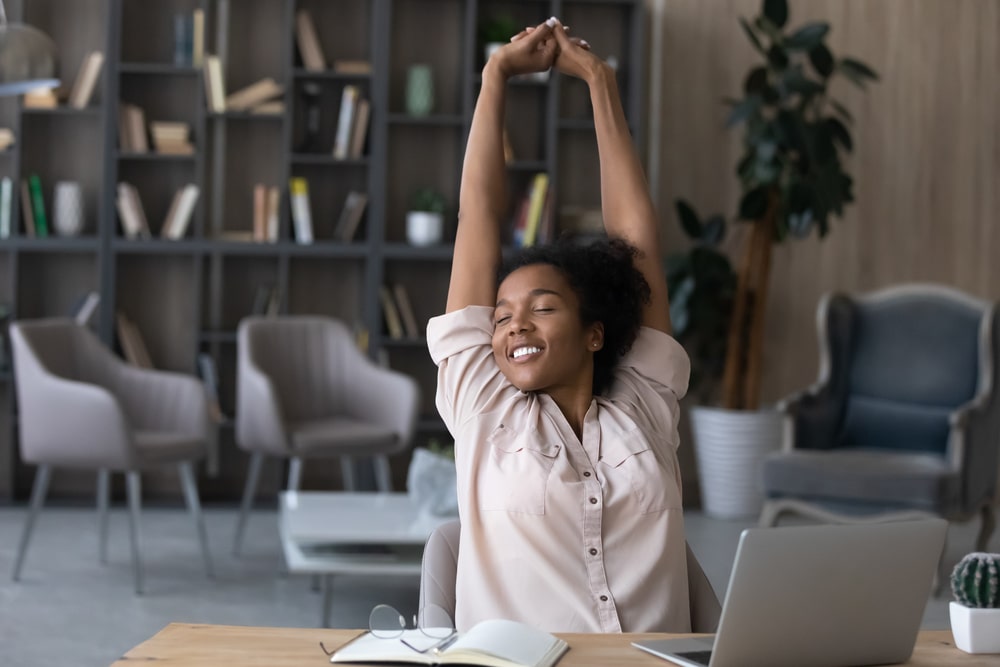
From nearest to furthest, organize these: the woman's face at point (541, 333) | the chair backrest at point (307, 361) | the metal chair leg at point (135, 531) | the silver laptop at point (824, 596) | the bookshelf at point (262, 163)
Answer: the silver laptop at point (824, 596) → the woman's face at point (541, 333) → the metal chair leg at point (135, 531) → the chair backrest at point (307, 361) → the bookshelf at point (262, 163)

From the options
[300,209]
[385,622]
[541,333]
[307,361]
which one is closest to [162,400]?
[307,361]

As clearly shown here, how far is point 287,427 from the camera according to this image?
493 centimetres

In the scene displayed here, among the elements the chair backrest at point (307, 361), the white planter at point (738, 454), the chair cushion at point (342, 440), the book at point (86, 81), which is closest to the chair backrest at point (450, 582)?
the chair cushion at point (342, 440)

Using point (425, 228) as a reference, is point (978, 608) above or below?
below

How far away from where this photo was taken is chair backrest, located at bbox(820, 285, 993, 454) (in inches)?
192

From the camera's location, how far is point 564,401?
1.87m

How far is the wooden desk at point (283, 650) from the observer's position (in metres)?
1.37

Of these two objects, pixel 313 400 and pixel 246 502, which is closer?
pixel 246 502

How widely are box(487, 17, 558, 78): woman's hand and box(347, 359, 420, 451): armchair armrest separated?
3036 millimetres

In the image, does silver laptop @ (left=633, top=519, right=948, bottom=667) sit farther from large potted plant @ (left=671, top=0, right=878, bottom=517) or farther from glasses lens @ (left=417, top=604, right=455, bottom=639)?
large potted plant @ (left=671, top=0, right=878, bottom=517)

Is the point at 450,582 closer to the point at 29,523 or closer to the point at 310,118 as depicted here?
the point at 29,523

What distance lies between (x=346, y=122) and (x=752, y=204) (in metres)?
1.93

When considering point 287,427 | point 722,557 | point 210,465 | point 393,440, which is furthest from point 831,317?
point 210,465

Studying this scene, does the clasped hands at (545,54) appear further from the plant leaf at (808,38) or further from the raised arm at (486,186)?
the plant leaf at (808,38)
